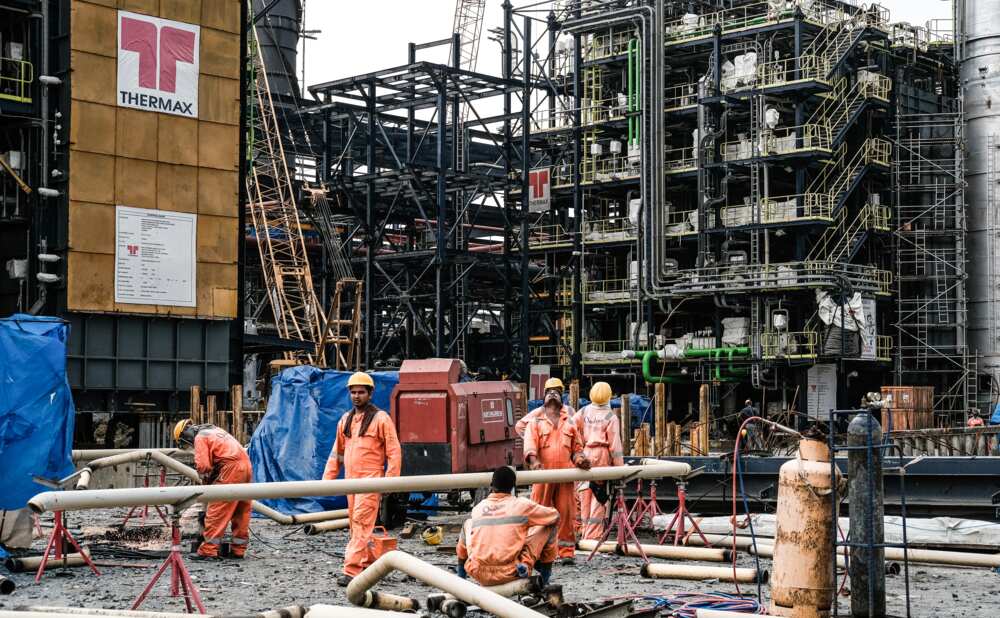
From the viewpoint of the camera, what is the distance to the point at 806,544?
1162cm

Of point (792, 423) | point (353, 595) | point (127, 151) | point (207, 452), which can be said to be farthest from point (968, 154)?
point (353, 595)

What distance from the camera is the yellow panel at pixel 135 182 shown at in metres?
38.1

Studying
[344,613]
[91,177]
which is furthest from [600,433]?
A: [91,177]

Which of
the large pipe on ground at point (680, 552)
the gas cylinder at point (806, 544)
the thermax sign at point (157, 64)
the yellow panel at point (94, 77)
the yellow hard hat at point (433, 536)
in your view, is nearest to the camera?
the gas cylinder at point (806, 544)

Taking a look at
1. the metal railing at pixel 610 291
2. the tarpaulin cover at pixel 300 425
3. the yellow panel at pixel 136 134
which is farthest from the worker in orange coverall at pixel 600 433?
the metal railing at pixel 610 291

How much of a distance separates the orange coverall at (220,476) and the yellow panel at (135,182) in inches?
858

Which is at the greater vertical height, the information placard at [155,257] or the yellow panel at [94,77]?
the yellow panel at [94,77]

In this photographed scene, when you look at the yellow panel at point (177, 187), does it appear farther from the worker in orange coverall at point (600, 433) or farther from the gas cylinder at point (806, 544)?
the gas cylinder at point (806, 544)

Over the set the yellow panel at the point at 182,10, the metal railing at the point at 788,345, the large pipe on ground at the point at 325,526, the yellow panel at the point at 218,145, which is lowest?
the large pipe on ground at the point at 325,526

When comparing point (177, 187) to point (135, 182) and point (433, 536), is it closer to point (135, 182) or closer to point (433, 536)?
point (135, 182)

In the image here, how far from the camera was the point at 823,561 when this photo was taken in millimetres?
11625

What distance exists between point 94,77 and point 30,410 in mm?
22525

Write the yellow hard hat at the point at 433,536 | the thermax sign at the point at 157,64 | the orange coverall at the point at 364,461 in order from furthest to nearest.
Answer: the thermax sign at the point at 157,64
the yellow hard hat at the point at 433,536
the orange coverall at the point at 364,461

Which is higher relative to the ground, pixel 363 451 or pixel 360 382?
pixel 360 382
